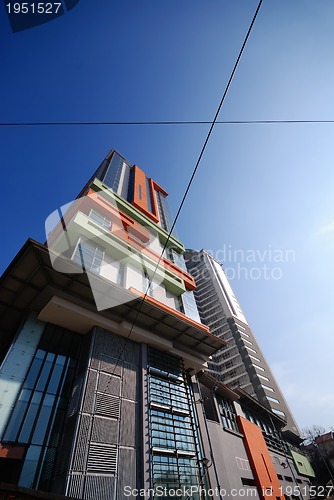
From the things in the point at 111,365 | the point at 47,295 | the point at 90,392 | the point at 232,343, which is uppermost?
the point at 232,343

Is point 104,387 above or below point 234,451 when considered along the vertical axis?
above

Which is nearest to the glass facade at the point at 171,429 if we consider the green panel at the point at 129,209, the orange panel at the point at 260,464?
the orange panel at the point at 260,464

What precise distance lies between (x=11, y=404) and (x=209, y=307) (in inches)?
2576

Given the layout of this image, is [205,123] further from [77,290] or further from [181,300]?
[181,300]

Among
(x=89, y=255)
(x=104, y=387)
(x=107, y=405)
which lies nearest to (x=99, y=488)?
(x=107, y=405)

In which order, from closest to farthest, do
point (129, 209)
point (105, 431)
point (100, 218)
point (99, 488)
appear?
1. point (99, 488)
2. point (105, 431)
3. point (100, 218)
4. point (129, 209)

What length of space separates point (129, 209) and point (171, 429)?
1764 cm

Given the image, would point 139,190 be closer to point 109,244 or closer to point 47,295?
point 109,244

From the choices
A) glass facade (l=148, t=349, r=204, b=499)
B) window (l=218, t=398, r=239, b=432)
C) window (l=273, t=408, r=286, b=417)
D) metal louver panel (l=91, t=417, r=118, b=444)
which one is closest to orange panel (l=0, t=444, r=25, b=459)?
metal louver panel (l=91, t=417, r=118, b=444)

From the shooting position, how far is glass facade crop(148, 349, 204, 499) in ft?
34.4

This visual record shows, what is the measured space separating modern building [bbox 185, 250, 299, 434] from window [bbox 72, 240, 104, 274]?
33.1m

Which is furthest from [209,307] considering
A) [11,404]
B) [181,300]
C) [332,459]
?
[11,404]

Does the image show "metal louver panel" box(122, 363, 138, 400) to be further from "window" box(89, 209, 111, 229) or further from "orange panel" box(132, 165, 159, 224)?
"orange panel" box(132, 165, 159, 224)

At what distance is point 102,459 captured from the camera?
909 cm
